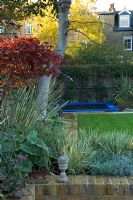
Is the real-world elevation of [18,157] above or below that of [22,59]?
below

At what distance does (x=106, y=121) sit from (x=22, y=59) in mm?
6547

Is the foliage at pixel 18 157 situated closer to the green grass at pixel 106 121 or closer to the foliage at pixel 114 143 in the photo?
the foliage at pixel 114 143

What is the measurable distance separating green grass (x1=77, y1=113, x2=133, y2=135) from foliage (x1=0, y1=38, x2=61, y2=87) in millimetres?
4449

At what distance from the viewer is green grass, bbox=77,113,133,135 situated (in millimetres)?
10848

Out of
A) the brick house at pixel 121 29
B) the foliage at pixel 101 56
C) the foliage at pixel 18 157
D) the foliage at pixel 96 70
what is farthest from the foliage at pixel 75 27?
the foliage at pixel 18 157

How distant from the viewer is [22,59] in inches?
239

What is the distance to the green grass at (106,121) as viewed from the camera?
10.8 metres

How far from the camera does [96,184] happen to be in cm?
543

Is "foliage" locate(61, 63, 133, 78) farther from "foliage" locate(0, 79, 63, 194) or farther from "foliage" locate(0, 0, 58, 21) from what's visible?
"foliage" locate(0, 79, 63, 194)

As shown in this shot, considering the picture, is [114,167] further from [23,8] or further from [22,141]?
[23,8]

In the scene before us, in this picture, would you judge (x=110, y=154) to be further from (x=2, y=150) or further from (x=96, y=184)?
(x=2, y=150)

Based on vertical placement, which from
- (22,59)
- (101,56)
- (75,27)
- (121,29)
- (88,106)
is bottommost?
(88,106)

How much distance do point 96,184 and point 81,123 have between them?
20.4ft

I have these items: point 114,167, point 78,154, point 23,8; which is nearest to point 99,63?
point 23,8
